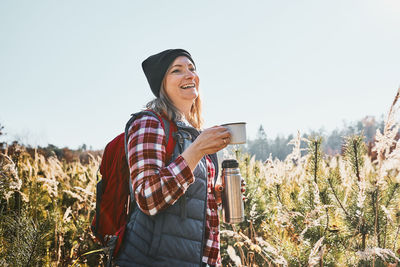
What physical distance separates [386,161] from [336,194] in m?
0.74

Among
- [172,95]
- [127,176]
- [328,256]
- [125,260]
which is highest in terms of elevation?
[172,95]

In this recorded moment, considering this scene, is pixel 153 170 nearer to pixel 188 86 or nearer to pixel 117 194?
pixel 117 194

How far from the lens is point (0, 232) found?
1.83m

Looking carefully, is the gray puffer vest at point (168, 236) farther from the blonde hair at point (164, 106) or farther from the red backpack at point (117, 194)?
the blonde hair at point (164, 106)

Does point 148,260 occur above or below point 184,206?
below

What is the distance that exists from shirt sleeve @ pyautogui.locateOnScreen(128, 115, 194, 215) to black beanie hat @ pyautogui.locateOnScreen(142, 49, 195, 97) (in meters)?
0.53

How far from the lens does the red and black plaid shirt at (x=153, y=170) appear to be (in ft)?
4.59

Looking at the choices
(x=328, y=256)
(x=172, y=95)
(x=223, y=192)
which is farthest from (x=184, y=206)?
(x=328, y=256)

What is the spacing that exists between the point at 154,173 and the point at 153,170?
20 millimetres

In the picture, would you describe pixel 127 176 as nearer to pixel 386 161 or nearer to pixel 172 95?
pixel 172 95

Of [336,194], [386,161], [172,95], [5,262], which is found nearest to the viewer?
[5,262]

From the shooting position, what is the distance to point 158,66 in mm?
1961

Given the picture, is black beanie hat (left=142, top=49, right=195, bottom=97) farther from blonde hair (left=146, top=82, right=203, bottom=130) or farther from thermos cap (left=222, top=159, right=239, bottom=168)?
thermos cap (left=222, top=159, right=239, bottom=168)

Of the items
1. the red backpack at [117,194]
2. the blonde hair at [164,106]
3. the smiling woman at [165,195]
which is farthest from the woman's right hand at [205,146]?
the blonde hair at [164,106]
